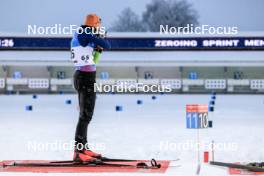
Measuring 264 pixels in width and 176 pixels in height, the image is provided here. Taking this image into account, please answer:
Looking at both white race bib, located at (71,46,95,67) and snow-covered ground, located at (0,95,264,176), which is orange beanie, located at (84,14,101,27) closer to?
white race bib, located at (71,46,95,67)

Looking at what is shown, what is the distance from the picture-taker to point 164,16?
51.3 meters

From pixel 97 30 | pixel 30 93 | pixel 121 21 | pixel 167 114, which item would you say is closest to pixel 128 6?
pixel 121 21

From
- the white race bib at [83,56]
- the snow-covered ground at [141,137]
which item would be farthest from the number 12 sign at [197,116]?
the white race bib at [83,56]

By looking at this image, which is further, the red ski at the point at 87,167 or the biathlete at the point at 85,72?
the biathlete at the point at 85,72

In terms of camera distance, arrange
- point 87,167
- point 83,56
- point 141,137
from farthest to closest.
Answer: point 141,137 → point 83,56 → point 87,167

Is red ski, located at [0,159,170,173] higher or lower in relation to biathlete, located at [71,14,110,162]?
lower

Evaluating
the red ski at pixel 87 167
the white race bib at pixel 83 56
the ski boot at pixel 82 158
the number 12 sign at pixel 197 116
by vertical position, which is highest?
the white race bib at pixel 83 56

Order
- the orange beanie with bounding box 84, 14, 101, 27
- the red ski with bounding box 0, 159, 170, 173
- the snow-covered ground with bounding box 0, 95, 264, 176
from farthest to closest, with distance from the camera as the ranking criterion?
the snow-covered ground with bounding box 0, 95, 264, 176
the orange beanie with bounding box 84, 14, 101, 27
the red ski with bounding box 0, 159, 170, 173

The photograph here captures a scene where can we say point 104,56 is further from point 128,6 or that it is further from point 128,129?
point 128,6

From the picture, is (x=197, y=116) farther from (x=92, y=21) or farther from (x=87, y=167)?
(x=92, y=21)

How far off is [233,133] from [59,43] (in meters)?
17.8

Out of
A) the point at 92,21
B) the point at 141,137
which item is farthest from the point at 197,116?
the point at 141,137

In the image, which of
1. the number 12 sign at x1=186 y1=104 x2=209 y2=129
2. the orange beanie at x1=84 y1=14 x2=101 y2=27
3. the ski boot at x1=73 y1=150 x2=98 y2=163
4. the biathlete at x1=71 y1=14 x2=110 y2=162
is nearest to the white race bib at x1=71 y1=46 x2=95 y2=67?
the biathlete at x1=71 y1=14 x2=110 y2=162

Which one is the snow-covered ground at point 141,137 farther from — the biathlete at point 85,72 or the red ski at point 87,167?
the biathlete at point 85,72
